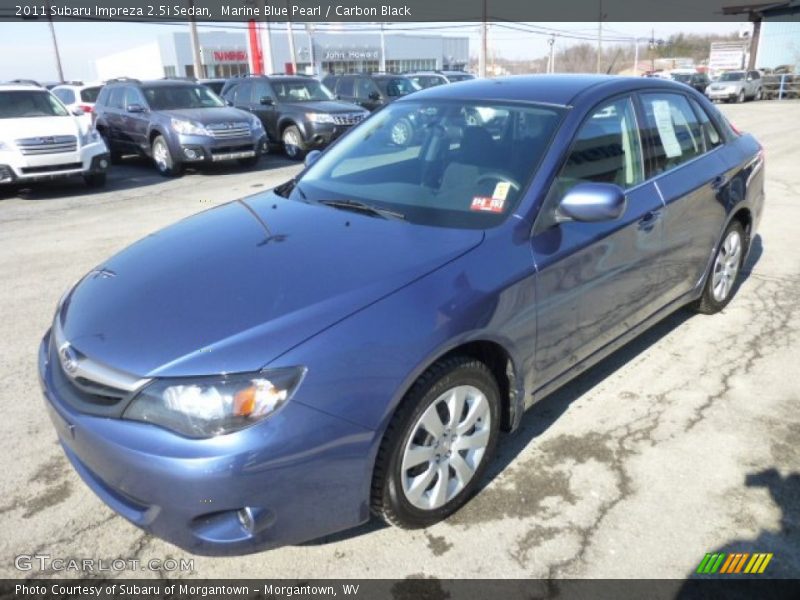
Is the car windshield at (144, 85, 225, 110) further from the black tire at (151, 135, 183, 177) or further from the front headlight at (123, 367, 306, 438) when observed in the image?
the front headlight at (123, 367, 306, 438)

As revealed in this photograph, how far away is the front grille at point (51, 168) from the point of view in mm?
9367

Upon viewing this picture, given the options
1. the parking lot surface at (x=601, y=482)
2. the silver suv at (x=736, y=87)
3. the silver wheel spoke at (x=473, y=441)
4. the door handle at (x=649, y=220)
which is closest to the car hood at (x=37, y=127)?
the parking lot surface at (x=601, y=482)

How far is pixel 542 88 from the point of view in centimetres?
345

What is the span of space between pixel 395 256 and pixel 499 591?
132 cm

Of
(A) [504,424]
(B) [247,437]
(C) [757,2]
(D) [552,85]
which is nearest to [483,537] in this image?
(A) [504,424]

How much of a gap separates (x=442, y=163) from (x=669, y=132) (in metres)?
1.58

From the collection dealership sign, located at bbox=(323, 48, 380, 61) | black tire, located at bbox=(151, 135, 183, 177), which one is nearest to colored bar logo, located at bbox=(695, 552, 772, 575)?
black tire, located at bbox=(151, 135, 183, 177)

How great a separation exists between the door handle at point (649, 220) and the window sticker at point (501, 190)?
90 cm

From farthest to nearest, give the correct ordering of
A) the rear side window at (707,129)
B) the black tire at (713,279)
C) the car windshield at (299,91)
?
the car windshield at (299,91) < the black tire at (713,279) < the rear side window at (707,129)

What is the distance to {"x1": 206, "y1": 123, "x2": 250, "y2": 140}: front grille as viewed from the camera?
1116cm

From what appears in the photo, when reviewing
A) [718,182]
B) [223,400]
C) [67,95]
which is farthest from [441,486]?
[67,95]

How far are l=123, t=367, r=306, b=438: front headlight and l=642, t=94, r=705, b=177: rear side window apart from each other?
2.55 m

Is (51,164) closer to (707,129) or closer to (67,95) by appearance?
(67,95)

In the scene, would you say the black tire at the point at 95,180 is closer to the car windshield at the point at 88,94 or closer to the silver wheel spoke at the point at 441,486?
the car windshield at the point at 88,94
